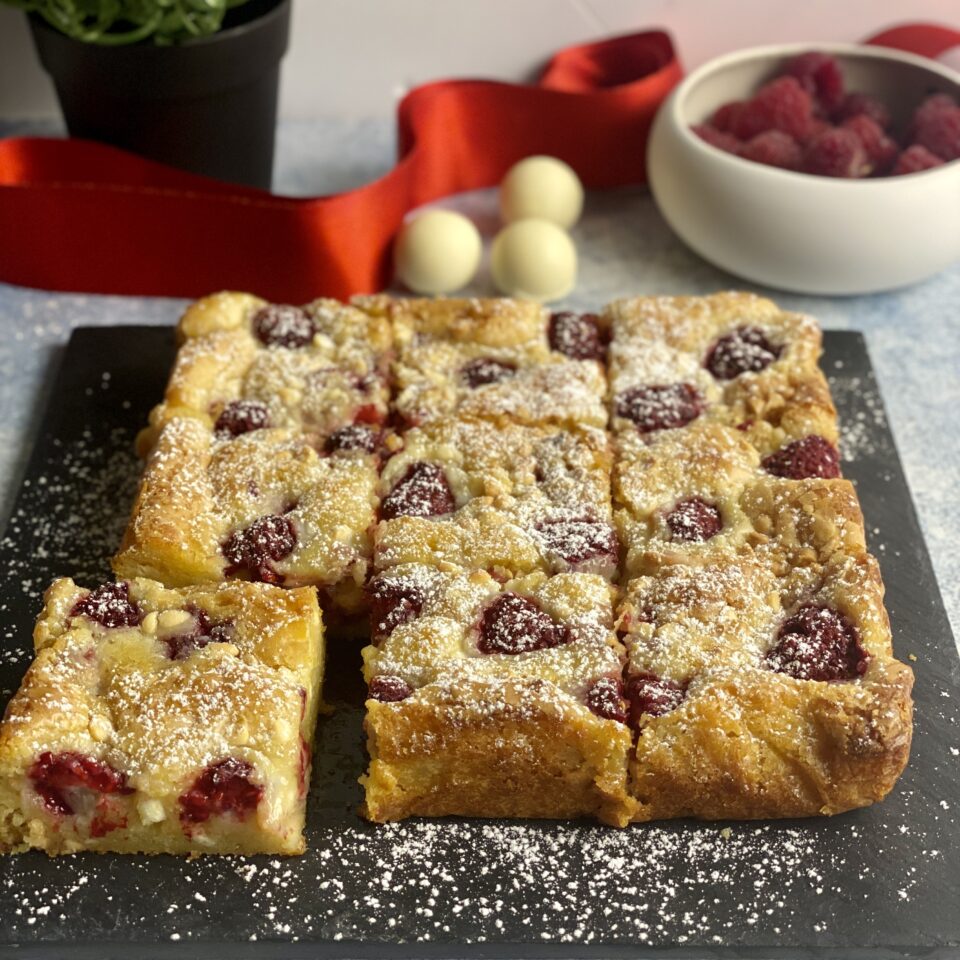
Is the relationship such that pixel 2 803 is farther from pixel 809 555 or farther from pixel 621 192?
pixel 621 192

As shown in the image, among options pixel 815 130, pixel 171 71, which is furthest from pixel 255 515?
pixel 815 130

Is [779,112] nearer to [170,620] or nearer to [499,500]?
[499,500]

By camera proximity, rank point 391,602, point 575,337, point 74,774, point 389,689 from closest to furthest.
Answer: point 74,774, point 389,689, point 391,602, point 575,337

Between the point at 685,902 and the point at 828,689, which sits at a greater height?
the point at 828,689

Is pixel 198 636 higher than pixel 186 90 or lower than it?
lower

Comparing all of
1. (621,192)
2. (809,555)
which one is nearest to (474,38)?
(621,192)

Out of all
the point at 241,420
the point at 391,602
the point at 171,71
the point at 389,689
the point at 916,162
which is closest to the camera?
the point at 389,689

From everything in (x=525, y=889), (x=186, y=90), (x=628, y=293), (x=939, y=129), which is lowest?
(x=628, y=293)
